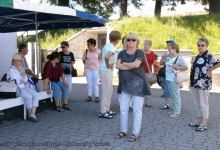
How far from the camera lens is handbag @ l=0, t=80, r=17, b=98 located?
5213 mm

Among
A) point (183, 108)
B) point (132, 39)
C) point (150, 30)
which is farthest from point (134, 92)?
point (150, 30)

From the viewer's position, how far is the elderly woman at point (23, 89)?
17.5ft

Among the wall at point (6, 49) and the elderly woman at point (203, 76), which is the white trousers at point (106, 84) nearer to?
the elderly woman at point (203, 76)

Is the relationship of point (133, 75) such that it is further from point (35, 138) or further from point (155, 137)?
point (35, 138)

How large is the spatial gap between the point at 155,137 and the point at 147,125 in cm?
72

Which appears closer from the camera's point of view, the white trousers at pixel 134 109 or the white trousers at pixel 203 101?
the white trousers at pixel 134 109

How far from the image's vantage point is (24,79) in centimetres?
552

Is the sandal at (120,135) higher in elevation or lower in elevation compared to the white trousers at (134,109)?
lower

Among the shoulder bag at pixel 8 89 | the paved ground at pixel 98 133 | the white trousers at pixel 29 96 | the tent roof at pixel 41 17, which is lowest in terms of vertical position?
the paved ground at pixel 98 133

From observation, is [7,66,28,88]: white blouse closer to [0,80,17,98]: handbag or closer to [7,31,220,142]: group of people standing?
[7,31,220,142]: group of people standing

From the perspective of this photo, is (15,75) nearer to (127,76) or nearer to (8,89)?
(8,89)

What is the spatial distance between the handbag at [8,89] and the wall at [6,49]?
416cm

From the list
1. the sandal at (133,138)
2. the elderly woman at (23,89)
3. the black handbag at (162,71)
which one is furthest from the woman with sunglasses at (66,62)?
the sandal at (133,138)

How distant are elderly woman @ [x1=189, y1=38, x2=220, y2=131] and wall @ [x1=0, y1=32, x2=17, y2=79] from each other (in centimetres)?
668
